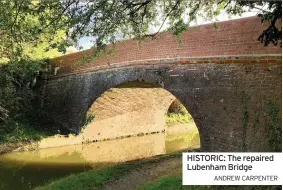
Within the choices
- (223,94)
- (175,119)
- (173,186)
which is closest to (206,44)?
(223,94)

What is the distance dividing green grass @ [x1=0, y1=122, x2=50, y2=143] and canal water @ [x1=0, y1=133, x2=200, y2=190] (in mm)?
605

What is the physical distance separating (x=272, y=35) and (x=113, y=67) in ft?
25.7

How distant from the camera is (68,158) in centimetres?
1239

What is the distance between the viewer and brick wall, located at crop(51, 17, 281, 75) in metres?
7.74

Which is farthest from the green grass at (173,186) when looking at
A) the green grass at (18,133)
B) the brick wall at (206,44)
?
the green grass at (18,133)

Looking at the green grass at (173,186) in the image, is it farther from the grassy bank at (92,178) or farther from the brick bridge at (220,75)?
the grassy bank at (92,178)

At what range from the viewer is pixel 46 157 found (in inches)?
484

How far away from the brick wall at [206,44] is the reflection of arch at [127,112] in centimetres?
227

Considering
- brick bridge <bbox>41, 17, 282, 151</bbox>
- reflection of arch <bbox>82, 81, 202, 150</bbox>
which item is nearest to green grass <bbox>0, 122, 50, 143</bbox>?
reflection of arch <bbox>82, 81, 202, 150</bbox>

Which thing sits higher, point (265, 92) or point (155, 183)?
point (265, 92)

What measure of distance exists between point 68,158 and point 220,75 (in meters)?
6.24

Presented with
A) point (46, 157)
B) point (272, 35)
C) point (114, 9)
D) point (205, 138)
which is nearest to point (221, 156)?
point (272, 35)

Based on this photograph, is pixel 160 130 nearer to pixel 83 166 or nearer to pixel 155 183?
pixel 83 166

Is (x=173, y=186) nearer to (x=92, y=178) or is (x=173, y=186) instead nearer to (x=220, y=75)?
(x=92, y=178)
